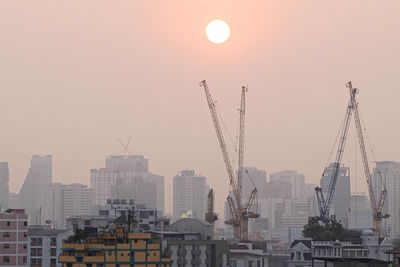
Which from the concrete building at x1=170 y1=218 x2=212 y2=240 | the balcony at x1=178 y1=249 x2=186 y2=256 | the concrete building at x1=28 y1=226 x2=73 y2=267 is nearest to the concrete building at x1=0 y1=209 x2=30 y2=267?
the concrete building at x1=28 y1=226 x2=73 y2=267

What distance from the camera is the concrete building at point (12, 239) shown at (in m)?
163

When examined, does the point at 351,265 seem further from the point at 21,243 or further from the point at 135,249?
the point at 21,243

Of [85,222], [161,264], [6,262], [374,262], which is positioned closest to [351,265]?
[374,262]

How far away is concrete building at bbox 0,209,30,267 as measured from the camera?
163000 millimetres

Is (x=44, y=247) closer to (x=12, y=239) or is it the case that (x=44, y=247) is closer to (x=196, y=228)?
(x=12, y=239)

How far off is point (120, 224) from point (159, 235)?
45.0 meters

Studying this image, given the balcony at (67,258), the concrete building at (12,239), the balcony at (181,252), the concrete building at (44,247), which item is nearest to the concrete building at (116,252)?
the balcony at (67,258)

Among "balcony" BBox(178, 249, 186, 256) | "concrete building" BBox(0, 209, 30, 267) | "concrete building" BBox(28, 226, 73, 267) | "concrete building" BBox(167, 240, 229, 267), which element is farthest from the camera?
"concrete building" BBox(28, 226, 73, 267)

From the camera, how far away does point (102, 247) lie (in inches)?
4934

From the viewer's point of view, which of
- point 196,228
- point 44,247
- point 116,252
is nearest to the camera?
point 116,252

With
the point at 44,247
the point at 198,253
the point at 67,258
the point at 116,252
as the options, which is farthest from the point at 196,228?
the point at 67,258

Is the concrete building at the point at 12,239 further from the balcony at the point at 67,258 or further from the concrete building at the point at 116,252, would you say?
the balcony at the point at 67,258

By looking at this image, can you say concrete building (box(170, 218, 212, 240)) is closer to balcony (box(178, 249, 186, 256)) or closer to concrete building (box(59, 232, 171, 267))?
balcony (box(178, 249, 186, 256))

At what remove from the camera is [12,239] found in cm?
16375
